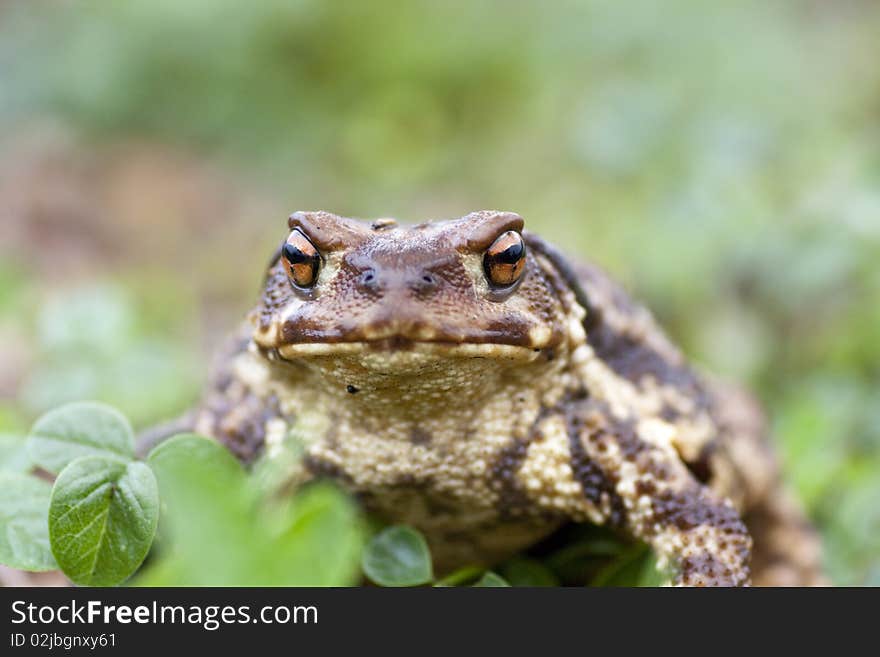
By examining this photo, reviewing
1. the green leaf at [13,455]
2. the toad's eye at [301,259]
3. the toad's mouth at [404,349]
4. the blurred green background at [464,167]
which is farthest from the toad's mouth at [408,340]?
the blurred green background at [464,167]

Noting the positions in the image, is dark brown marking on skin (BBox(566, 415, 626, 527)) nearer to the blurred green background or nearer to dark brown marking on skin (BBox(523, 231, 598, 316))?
dark brown marking on skin (BBox(523, 231, 598, 316))

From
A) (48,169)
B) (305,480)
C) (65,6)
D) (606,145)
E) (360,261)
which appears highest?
(65,6)

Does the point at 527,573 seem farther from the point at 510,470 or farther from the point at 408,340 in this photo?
the point at 408,340

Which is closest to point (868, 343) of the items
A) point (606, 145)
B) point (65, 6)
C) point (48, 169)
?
point (606, 145)

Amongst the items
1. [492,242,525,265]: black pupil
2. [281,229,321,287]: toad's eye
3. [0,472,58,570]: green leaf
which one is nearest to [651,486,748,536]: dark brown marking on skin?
[492,242,525,265]: black pupil

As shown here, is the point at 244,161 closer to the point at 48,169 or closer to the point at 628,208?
the point at 48,169

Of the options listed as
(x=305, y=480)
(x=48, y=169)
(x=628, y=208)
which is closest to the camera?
(x=305, y=480)
